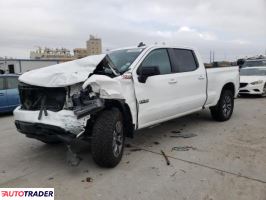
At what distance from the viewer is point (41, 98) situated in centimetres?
465

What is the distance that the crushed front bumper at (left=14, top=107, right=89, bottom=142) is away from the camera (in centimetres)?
422

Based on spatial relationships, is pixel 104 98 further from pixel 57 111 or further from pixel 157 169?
pixel 157 169

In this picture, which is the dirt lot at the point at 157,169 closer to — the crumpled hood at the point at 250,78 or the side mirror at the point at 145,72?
the side mirror at the point at 145,72

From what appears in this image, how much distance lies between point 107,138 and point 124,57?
1.94 m

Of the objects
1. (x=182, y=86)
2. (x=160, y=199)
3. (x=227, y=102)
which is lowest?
(x=160, y=199)

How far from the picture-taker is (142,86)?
520 cm

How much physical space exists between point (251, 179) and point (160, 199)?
1.38 m

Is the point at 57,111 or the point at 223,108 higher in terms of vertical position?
the point at 57,111

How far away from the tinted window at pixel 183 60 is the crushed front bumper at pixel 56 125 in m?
2.65

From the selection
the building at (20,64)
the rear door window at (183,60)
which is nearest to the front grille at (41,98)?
the rear door window at (183,60)

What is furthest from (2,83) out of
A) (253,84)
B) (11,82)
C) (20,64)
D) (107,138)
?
(20,64)

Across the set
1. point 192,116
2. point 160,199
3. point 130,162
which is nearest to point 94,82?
point 130,162

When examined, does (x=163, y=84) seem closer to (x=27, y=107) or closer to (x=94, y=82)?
(x=94, y=82)

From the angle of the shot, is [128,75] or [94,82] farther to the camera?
[128,75]
